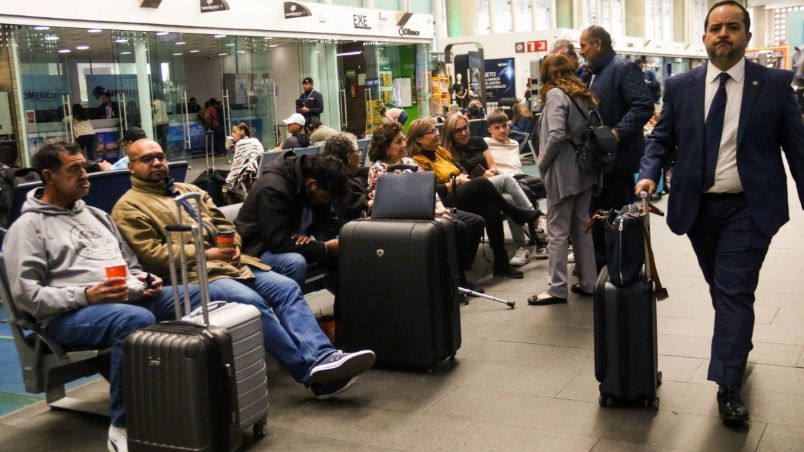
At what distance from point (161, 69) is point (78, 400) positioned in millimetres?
9832

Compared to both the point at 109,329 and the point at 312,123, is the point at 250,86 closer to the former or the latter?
the point at 312,123

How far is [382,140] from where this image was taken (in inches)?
247

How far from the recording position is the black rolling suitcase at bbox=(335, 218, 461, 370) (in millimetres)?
4461

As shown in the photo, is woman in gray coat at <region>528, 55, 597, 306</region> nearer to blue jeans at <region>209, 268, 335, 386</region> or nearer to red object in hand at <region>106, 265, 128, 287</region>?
blue jeans at <region>209, 268, 335, 386</region>

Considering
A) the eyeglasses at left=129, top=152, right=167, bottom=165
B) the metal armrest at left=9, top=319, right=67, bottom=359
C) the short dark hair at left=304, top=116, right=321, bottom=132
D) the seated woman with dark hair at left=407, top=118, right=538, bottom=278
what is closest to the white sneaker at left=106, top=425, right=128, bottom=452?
the metal armrest at left=9, top=319, right=67, bottom=359

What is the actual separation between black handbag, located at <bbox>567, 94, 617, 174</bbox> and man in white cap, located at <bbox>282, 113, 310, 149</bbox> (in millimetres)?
5614

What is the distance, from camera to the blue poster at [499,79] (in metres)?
25.2

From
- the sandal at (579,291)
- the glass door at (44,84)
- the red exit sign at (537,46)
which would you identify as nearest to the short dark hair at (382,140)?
the sandal at (579,291)

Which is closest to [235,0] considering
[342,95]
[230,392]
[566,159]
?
[342,95]

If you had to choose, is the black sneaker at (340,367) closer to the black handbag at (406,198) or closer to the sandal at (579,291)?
the black handbag at (406,198)

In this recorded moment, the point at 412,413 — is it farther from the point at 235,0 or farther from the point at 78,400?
the point at 235,0

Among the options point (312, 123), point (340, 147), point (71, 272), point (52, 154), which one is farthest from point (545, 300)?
point (312, 123)

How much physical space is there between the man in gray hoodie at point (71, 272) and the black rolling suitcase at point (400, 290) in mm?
1116

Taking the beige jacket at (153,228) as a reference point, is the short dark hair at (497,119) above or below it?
above
